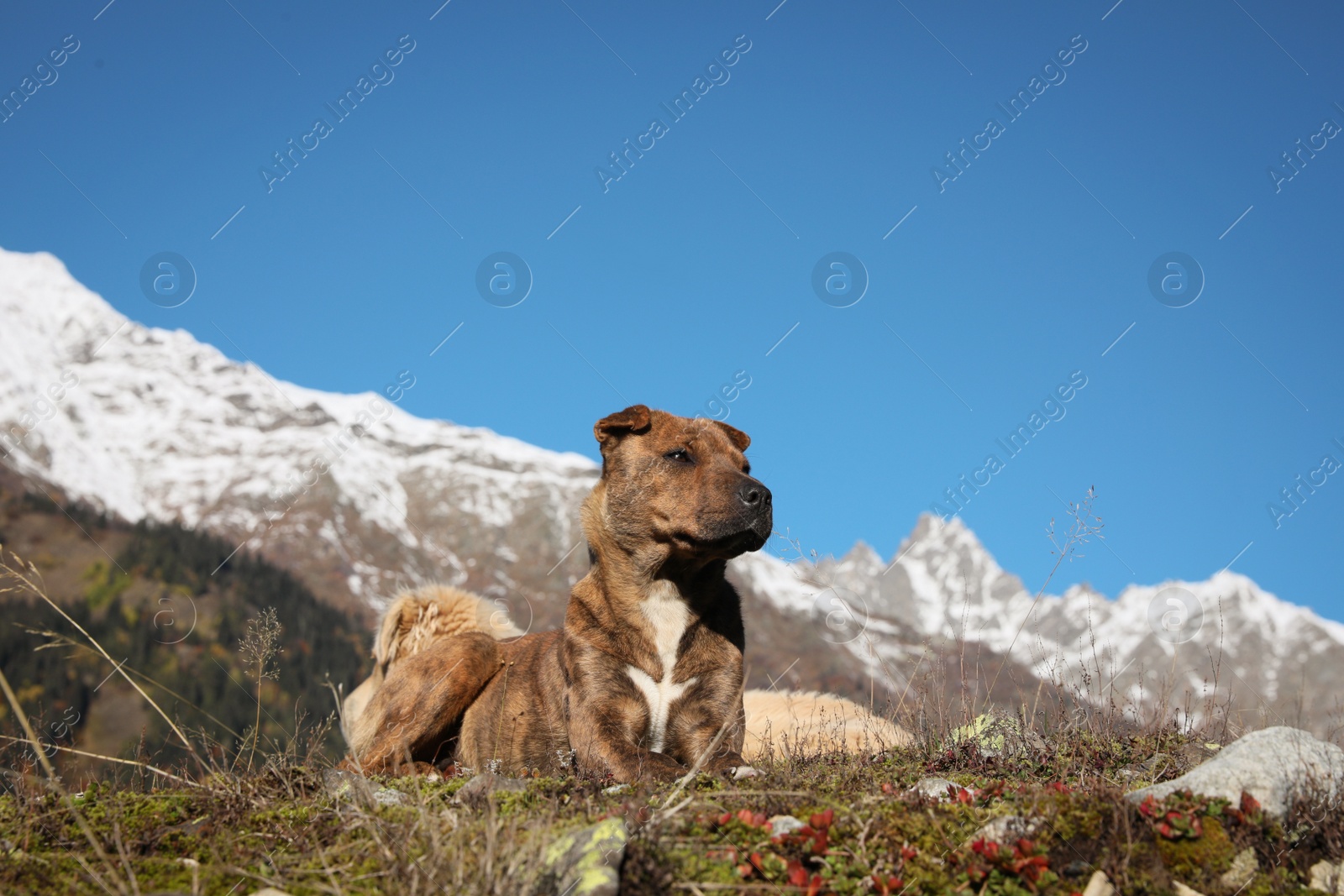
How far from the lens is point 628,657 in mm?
6953

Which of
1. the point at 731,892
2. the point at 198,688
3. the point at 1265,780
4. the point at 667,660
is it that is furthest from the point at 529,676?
the point at 198,688

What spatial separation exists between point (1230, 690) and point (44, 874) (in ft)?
25.1

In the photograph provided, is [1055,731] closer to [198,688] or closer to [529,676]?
[529,676]

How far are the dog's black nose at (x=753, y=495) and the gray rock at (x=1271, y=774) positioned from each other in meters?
2.97

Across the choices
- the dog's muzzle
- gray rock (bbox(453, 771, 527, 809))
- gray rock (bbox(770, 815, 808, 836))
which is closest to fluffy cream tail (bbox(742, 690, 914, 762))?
the dog's muzzle

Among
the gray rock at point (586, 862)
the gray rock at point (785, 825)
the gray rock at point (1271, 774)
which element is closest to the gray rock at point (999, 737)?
the gray rock at point (1271, 774)

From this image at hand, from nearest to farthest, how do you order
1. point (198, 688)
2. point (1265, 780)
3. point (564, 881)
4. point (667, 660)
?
1. point (564, 881)
2. point (1265, 780)
3. point (667, 660)
4. point (198, 688)

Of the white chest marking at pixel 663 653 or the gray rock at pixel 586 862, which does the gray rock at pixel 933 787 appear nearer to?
the gray rock at pixel 586 862

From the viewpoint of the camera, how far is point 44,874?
391 cm

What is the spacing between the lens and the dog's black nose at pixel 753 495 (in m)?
6.75

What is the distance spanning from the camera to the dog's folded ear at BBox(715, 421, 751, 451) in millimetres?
8406

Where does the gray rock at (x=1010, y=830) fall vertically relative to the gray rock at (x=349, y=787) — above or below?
above

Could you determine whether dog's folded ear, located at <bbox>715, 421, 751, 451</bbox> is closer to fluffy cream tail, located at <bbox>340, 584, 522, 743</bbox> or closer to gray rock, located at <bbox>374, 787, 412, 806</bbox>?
fluffy cream tail, located at <bbox>340, 584, 522, 743</bbox>

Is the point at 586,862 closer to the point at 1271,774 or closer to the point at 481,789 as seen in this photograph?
the point at 481,789
